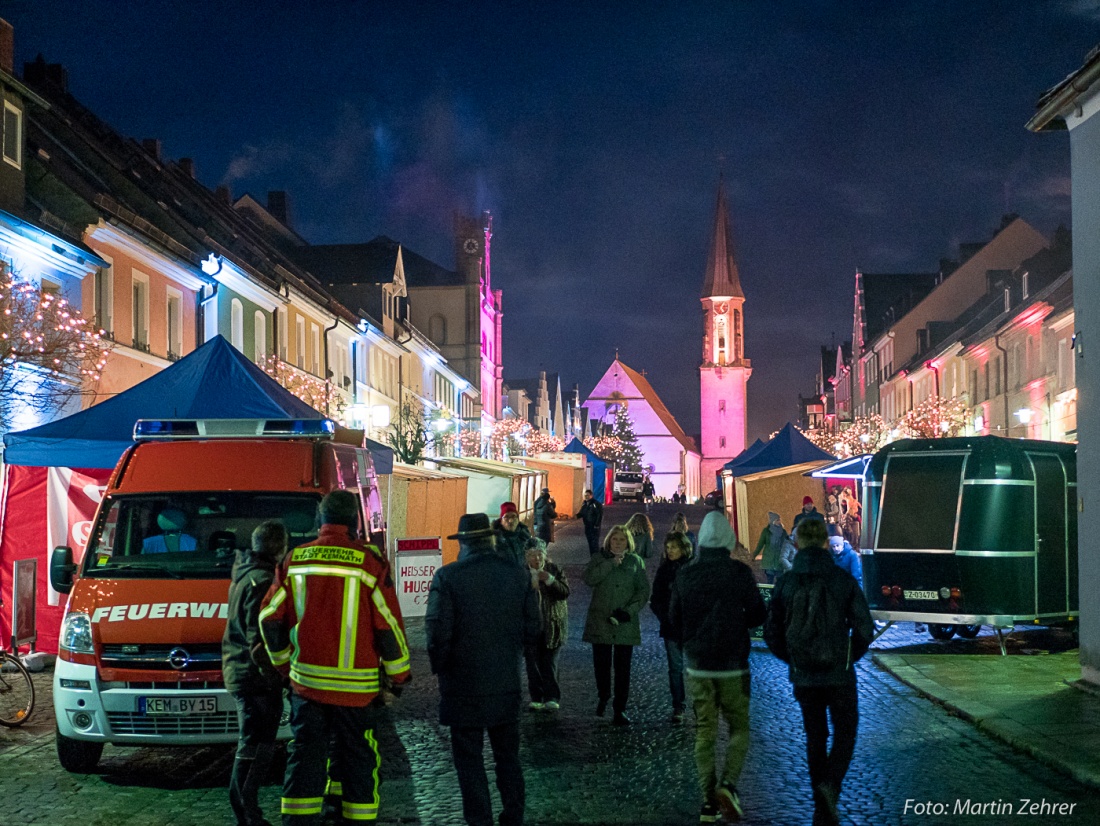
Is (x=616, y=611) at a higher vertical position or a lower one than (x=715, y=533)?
lower

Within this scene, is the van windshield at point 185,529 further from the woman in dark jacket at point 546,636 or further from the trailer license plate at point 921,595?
the trailer license plate at point 921,595

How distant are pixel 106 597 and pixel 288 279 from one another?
30923 mm

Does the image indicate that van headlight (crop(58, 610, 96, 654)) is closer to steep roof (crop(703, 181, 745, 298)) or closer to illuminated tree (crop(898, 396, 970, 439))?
illuminated tree (crop(898, 396, 970, 439))

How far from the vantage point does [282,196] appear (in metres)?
67.6

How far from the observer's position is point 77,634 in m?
8.93

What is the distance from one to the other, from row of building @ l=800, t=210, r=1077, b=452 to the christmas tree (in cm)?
3599

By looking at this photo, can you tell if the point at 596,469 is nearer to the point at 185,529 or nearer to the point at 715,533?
the point at 185,529

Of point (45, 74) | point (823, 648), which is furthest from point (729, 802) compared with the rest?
point (45, 74)

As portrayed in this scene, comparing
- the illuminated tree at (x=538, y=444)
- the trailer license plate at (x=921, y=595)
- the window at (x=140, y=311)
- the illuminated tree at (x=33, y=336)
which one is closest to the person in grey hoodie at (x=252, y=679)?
the illuminated tree at (x=33, y=336)

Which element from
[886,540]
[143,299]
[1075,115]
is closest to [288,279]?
[143,299]

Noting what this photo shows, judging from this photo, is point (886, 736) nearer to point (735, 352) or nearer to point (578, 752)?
point (578, 752)

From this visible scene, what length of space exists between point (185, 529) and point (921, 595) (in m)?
10.3

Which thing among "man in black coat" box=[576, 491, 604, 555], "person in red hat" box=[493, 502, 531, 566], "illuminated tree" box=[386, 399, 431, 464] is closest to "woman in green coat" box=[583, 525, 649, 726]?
"person in red hat" box=[493, 502, 531, 566]

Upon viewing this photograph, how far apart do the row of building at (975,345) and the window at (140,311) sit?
1905 cm
